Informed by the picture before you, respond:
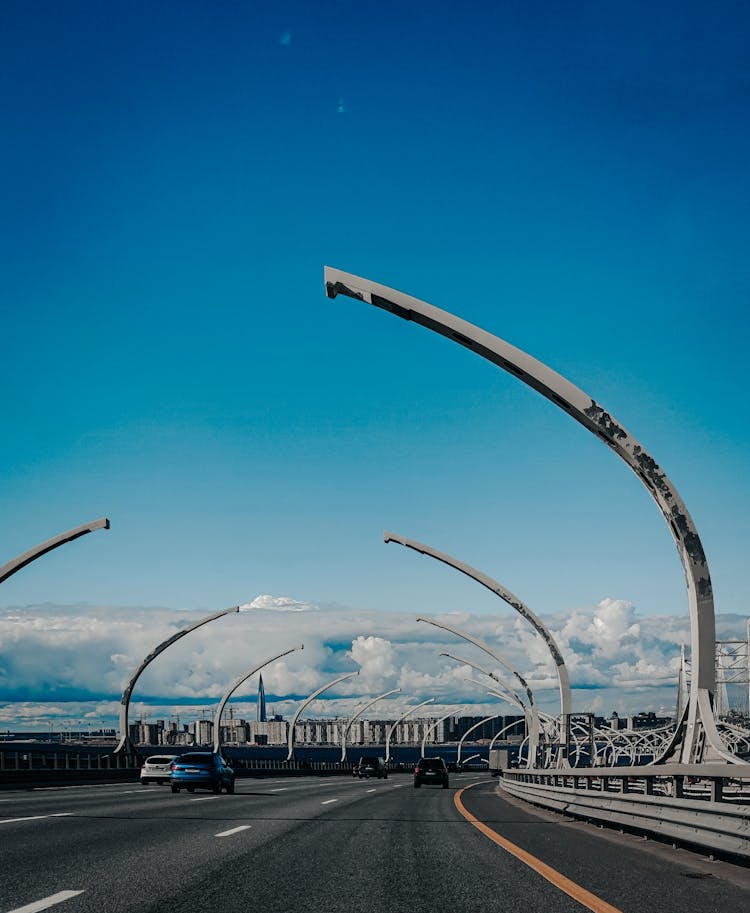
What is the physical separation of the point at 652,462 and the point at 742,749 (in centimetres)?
4339

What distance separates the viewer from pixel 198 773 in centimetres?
3181

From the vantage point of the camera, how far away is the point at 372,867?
1054 cm

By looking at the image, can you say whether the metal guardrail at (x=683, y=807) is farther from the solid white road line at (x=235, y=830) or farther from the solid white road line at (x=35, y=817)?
the solid white road line at (x=35, y=817)

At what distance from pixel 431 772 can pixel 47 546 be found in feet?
88.8

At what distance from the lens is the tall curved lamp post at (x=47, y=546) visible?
32.2m

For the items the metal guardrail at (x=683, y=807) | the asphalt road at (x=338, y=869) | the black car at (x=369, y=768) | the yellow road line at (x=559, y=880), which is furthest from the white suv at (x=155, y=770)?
the black car at (x=369, y=768)

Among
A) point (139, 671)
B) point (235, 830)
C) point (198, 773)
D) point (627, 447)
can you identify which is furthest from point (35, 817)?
point (139, 671)

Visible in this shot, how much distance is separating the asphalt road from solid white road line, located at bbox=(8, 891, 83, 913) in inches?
0.5

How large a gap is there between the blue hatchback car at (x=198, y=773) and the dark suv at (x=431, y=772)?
2164cm

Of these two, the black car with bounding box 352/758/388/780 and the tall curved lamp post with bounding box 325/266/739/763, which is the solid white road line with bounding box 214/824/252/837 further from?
the black car with bounding box 352/758/388/780

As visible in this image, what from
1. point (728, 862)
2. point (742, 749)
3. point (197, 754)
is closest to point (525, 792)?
point (197, 754)

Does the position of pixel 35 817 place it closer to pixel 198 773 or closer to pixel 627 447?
pixel 627 447

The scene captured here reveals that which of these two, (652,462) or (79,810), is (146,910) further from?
(79,810)

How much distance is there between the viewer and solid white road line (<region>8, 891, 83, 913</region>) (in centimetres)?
722
